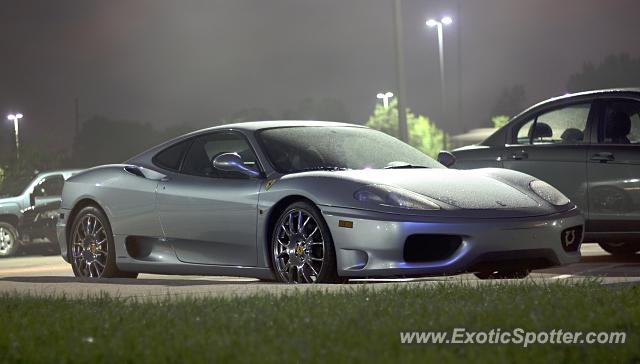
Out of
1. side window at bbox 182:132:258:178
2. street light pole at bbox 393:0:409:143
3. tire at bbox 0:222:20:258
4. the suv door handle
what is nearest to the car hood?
side window at bbox 182:132:258:178

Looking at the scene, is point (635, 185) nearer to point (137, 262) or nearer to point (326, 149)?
point (326, 149)

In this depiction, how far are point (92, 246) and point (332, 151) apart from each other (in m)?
2.58

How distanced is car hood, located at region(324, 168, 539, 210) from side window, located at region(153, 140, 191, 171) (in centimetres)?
193

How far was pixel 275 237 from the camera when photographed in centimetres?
913

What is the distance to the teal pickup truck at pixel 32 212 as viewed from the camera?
2153 cm

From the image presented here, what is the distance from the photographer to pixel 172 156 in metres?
10.6

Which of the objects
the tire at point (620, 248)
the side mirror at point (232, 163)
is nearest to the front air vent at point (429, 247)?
the side mirror at point (232, 163)

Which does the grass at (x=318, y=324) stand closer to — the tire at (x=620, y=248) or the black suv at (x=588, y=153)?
the black suv at (x=588, y=153)

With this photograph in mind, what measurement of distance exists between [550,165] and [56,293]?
511 cm

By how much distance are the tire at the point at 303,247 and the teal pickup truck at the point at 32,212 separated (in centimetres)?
1262

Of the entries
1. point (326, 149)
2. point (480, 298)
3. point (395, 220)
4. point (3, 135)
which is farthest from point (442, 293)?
point (3, 135)

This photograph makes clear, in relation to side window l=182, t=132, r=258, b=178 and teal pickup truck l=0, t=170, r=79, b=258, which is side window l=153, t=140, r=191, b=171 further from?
teal pickup truck l=0, t=170, r=79, b=258

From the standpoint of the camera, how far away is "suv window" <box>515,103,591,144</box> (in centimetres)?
1161

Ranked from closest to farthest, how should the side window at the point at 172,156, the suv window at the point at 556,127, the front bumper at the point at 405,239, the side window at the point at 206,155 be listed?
the front bumper at the point at 405,239
the side window at the point at 206,155
the side window at the point at 172,156
the suv window at the point at 556,127
